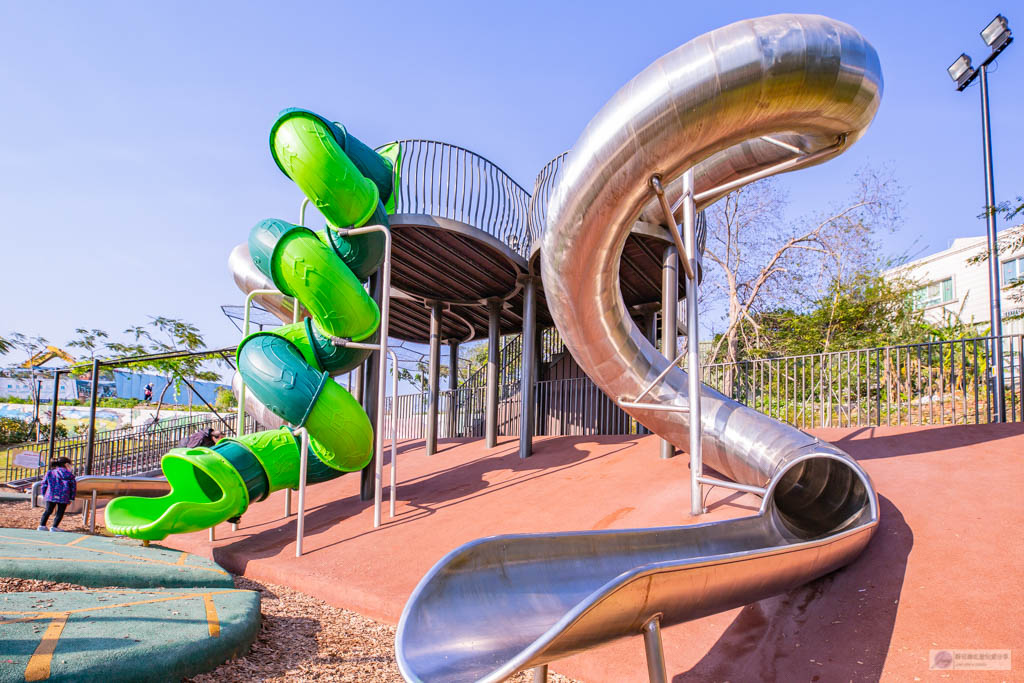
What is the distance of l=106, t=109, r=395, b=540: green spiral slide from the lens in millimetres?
7770

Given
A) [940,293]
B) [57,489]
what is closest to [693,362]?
[57,489]

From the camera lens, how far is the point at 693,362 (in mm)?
5688

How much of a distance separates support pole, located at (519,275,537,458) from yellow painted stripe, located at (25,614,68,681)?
8.02 m

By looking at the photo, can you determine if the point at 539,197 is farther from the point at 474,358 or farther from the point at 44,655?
the point at 474,358

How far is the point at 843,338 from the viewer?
2081 centimetres

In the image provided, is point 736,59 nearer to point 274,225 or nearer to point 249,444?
point 274,225

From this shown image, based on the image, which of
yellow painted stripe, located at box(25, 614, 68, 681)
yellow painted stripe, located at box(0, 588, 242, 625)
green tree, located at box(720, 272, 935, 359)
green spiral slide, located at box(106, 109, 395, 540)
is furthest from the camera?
green tree, located at box(720, 272, 935, 359)

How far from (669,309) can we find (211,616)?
6.95 meters

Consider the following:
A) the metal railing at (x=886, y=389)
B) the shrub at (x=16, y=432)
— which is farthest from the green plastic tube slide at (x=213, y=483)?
the shrub at (x=16, y=432)

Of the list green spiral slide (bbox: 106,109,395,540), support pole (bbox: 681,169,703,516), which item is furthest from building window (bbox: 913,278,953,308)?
green spiral slide (bbox: 106,109,395,540)

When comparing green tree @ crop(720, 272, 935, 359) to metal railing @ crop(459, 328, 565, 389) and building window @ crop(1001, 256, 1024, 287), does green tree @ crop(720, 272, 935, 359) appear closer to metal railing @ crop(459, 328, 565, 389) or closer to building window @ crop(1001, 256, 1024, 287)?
metal railing @ crop(459, 328, 565, 389)

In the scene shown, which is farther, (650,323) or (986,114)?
(650,323)

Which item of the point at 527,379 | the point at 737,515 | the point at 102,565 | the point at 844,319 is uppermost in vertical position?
the point at 844,319

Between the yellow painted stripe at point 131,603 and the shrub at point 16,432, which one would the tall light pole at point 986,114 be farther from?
the shrub at point 16,432
